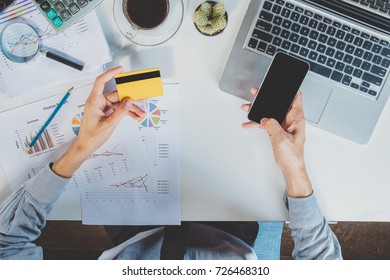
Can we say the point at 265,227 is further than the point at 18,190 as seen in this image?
Yes

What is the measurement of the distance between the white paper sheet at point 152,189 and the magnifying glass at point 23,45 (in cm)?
21

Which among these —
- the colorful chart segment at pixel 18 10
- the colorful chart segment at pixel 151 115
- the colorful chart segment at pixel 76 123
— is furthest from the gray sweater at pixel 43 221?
the colorful chart segment at pixel 18 10

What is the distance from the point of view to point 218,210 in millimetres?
917

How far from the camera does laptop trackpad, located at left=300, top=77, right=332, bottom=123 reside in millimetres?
855

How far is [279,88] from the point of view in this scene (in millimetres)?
834

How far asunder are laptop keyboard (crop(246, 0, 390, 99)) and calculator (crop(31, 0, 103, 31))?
0.34 meters

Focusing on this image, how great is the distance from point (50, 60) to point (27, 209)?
0.33 m

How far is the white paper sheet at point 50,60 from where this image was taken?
0.84 m

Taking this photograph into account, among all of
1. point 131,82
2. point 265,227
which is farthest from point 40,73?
point 265,227

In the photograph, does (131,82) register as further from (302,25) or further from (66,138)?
(302,25)

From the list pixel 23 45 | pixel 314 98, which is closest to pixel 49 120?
pixel 23 45

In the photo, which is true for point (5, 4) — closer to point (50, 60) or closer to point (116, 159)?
point (50, 60)

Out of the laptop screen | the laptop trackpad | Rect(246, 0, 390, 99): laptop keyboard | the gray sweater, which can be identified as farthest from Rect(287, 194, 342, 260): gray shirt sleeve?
the laptop screen
